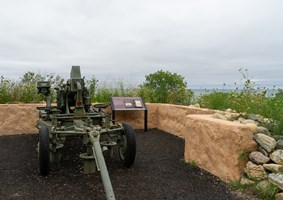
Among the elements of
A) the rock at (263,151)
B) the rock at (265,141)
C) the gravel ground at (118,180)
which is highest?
the rock at (265,141)

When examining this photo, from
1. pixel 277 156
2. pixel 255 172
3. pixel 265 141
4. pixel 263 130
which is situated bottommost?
pixel 255 172

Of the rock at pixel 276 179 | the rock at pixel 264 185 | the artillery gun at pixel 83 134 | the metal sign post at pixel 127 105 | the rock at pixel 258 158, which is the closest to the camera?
the rock at pixel 276 179

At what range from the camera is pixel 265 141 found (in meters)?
4.62

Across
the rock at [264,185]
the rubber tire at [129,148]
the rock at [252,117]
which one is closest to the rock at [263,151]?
the rock at [264,185]

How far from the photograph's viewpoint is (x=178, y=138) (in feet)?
27.7

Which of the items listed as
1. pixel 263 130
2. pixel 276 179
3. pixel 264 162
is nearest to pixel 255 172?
pixel 264 162

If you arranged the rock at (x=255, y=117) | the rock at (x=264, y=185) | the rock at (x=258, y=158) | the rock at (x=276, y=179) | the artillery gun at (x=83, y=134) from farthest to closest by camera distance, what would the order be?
the rock at (x=255, y=117) < the artillery gun at (x=83, y=134) < the rock at (x=258, y=158) < the rock at (x=264, y=185) < the rock at (x=276, y=179)

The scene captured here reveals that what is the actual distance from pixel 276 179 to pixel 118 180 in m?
2.07

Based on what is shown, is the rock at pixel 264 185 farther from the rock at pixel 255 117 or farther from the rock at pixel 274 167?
the rock at pixel 255 117

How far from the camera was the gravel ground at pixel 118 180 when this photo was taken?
436cm

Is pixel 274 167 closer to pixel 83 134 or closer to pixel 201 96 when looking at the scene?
pixel 83 134

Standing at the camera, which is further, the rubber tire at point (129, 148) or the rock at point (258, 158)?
the rubber tire at point (129, 148)

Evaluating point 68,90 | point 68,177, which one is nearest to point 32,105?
point 68,90

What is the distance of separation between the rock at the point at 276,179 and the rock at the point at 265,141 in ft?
1.39
